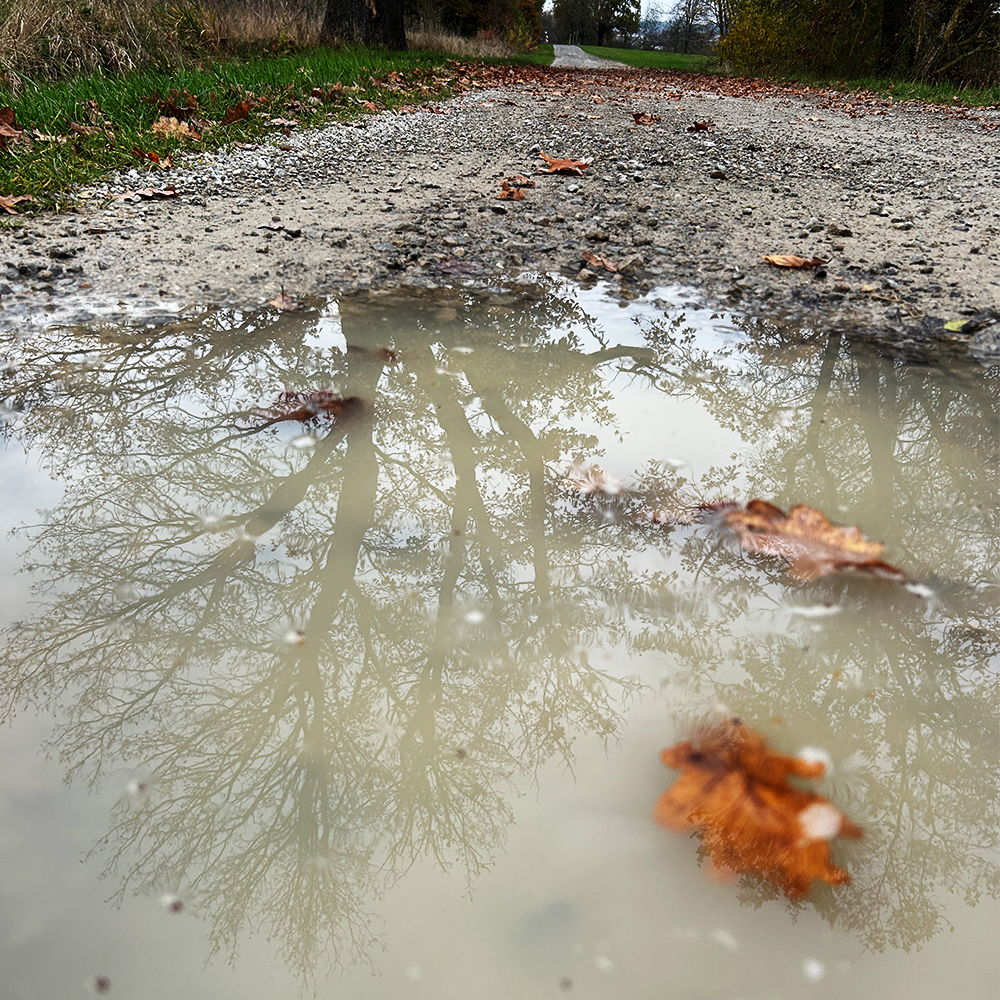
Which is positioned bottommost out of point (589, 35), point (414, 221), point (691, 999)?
point (691, 999)

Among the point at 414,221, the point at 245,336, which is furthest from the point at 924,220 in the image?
the point at 245,336

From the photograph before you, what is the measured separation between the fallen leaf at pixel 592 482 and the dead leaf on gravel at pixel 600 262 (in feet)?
4.89

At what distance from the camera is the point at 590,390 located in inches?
81.4

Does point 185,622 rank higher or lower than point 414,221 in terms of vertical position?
lower

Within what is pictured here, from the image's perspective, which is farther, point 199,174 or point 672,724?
point 199,174

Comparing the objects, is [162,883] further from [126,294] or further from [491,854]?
[126,294]

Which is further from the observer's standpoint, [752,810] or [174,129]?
[174,129]

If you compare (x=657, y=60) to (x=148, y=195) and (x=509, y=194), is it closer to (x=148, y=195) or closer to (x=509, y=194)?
(x=509, y=194)

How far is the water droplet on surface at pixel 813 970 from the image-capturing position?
30.9 inches

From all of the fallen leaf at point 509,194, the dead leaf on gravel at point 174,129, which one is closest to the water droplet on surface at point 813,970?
the fallen leaf at point 509,194

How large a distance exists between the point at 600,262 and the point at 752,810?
2.45 meters

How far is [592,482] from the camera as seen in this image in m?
1.67

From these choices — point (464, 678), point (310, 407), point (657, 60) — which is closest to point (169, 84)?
point (310, 407)

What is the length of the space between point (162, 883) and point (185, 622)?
0.48 meters
